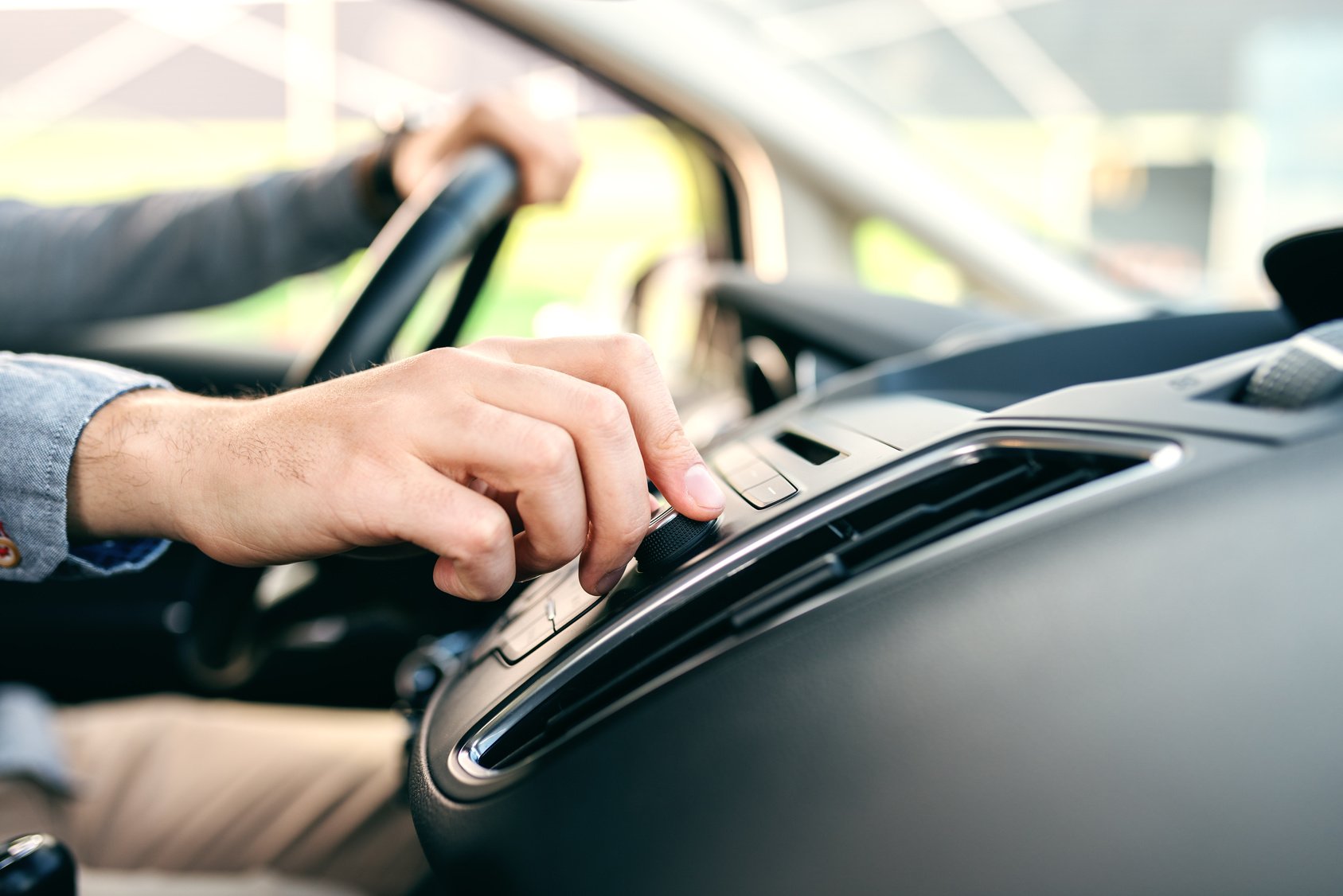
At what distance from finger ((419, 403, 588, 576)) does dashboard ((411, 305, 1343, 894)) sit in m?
0.06

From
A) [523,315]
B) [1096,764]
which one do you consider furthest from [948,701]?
[523,315]

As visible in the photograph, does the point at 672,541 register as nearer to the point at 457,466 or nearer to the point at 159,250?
the point at 457,466

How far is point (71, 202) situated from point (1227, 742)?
5.10ft

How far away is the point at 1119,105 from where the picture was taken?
39.8ft

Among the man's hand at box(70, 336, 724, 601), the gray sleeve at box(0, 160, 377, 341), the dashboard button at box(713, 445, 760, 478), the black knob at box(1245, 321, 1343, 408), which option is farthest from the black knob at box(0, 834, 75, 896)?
the gray sleeve at box(0, 160, 377, 341)

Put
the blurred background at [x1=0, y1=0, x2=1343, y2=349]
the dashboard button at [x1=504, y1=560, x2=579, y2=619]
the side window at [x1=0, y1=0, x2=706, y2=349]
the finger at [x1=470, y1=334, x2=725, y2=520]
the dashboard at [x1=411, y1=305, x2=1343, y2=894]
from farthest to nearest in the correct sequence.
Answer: the side window at [x1=0, y1=0, x2=706, y2=349], the blurred background at [x1=0, y1=0, x2=1343, y2=349], the dashboard button at [x1=504, y1=560, x2=579, y2=619], the finger at [x1=470, y1=334, x2=725, y2=520], the dashboard at [x1=411, y1=305, x2=1343, y2=894]

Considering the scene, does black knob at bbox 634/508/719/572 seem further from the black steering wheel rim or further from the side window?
the side window

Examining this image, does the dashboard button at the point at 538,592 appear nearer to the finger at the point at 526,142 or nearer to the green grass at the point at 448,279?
the green grass at the point at 448,279

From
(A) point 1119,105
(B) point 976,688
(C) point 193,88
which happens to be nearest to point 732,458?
(B) point 976,688

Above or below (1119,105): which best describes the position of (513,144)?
below

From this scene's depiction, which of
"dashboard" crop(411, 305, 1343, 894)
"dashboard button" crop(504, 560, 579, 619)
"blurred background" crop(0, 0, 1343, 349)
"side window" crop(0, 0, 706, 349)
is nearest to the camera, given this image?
"dashboard" crop(411, 305, 1343, 894)

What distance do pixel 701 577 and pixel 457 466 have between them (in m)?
0.12

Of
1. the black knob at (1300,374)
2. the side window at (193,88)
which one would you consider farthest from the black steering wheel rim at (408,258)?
the side window at (193,88)

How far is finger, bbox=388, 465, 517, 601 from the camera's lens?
16.7 inches
